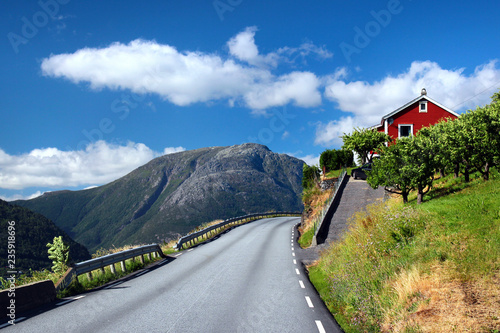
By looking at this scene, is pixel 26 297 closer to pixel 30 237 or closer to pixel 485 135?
pixel 485 135

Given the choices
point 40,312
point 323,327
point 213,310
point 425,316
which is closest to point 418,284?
point 425,316

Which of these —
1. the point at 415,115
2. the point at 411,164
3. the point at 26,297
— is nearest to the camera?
the point at 26,297

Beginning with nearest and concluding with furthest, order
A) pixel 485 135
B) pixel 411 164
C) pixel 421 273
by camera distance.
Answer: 1. pixel 421 273
2. pixel 485 135
3. pixel 411 164

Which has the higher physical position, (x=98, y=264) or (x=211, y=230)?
(x=98, y=264)

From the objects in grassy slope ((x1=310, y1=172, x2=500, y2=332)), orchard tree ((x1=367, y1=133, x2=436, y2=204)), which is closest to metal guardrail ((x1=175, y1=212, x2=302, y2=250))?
grassy slope ((x1=310, y1=172, x2=500, y2=332))

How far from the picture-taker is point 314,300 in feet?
31.4

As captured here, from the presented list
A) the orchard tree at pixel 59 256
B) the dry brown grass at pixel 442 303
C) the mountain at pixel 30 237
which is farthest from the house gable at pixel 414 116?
the mountain at pixel 30 237

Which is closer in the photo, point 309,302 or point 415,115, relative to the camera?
point 309,302

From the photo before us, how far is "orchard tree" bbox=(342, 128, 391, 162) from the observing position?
4319 centimetres

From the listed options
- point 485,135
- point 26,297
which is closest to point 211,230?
point 485,135

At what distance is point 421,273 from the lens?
7602mm

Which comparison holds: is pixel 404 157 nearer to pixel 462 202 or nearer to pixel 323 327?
pixel 462 202

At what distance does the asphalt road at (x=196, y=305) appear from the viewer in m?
7.23

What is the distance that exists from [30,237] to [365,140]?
145878 mm
